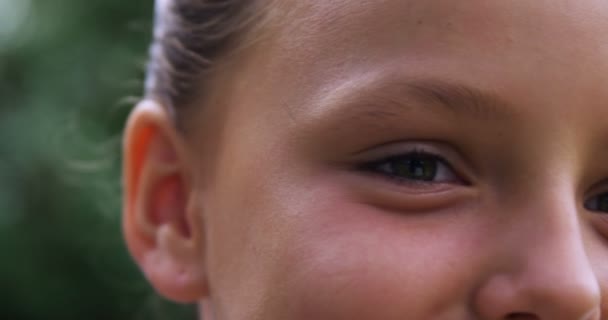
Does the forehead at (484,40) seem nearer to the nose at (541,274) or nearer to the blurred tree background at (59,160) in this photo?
the nose at (541,274)

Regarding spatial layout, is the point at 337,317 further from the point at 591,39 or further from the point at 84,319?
the point at 84,319

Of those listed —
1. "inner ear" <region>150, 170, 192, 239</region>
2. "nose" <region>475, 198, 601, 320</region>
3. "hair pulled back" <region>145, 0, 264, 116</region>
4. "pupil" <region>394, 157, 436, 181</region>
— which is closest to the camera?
"nose" <region>475, 198, 601, 320</region>

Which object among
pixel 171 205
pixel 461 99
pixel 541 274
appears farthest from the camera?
pixel 171 205

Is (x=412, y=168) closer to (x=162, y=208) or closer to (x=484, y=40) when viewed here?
(x=484, y=40)

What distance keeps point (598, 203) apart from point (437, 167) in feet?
0.96

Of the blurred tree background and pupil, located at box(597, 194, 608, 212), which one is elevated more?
pupil, located at box(597, 194, 608, 212)

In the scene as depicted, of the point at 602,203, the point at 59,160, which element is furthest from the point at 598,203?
the point at 59,160

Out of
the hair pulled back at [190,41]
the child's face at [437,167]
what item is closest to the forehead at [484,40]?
the child's face at [437,167]

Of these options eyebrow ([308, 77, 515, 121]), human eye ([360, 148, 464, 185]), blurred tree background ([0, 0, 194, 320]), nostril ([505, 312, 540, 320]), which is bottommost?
blurred tree background ([0, 0, 194, 320])

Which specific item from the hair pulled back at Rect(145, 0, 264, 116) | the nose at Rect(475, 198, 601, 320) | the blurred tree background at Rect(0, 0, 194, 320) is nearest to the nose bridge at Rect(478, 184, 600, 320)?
the nose at Rect(475, 198, 601, 320)

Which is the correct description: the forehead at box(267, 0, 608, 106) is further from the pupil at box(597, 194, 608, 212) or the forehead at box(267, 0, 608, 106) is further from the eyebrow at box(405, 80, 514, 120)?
the pupil at box(597, 194, 608, 212)

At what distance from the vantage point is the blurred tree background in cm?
553

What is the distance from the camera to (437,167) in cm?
161

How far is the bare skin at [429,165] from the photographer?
4.75ft
